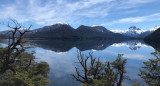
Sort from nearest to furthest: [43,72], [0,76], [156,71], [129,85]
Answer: [156,71] < [0,76] < [43,72] < [129,85]

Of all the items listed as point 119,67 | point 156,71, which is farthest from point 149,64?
point 119,67

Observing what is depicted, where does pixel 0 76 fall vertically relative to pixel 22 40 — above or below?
below

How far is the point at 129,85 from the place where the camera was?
47.8m

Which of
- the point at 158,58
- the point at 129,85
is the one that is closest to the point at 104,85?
the point at 158,58

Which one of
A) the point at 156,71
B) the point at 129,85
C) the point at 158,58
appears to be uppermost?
the point at 158,58

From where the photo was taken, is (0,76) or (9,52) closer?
(0,76)

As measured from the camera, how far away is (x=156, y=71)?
24359 mm

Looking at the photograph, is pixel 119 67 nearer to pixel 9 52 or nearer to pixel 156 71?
pixel 156 71

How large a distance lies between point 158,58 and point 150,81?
4.00 m

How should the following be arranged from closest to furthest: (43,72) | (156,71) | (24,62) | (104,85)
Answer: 1. (104,85)
2. (156,71)
3. (24,62)
4. (43,72)

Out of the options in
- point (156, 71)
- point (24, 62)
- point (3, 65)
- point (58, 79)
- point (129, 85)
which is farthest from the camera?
point (58, 79)

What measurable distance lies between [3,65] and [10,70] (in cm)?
170

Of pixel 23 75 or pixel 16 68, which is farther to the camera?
pixel 16 68

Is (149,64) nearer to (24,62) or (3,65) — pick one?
(24,62)
